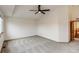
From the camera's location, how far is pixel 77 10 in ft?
29.3

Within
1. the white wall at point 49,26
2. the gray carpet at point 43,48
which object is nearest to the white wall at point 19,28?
the white wall at point 49,26

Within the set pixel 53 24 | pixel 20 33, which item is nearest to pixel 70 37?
pixel 53 24

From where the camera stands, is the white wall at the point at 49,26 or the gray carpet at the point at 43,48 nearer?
the gray carpet at the point at 43,48

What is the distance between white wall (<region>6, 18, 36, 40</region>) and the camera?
1043 cm

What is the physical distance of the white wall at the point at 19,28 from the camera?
10430 millimetres

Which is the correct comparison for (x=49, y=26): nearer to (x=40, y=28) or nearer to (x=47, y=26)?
(x=47, y=26)

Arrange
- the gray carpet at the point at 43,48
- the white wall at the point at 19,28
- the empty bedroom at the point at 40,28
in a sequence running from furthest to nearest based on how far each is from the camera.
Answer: the white wall at the point at 19,28 → the empty bedroom at the point at 40,28 → the gray carpet at the point at 43,48

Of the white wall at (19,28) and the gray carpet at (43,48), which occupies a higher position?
the white wall at (19,28)

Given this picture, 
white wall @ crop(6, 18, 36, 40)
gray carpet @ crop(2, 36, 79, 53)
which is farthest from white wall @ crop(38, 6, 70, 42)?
white wall @ crop(6, 18, 36, 40)

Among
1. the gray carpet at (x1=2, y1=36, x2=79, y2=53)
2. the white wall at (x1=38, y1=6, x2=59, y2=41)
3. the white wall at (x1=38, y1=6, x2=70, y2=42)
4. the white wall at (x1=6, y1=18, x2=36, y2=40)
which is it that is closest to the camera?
the gray carpet at (x1=2, y1=36, x2=79, y2=53)

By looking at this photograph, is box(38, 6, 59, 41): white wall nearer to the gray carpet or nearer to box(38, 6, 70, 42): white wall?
box(38, 6, 70, 42): white wall

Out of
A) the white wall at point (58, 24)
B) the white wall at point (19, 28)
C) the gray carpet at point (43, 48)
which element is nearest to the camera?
the gray carpet at point (43, 48)

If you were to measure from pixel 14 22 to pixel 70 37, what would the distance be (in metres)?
5.67

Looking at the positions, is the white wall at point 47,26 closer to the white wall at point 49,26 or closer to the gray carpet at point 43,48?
the white wall at point 49,26
